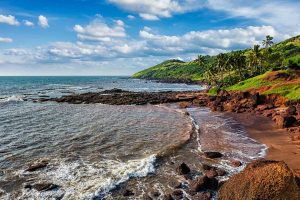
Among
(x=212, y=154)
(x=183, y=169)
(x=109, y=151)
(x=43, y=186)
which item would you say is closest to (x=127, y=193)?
(x=183, y=169)

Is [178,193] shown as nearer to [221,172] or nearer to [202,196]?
[202,196]

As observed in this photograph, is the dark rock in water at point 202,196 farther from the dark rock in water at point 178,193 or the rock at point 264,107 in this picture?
the rock at point 264,107

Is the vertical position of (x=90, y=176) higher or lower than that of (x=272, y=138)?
lower

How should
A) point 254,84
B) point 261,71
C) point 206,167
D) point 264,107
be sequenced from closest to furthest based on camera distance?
point 206,167 < point 264,107 < point 254,84 < point 261,71

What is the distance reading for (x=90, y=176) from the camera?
25500 millimetres

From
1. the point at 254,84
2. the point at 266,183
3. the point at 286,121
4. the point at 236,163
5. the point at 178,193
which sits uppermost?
the point at 254,84

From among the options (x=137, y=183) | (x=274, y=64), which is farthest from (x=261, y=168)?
(x=274, y=64)

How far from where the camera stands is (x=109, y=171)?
26.7 m

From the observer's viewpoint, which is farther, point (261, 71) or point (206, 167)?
point (261, 71)

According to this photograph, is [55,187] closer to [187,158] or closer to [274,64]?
[187,158]

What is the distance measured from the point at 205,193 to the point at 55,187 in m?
10.9

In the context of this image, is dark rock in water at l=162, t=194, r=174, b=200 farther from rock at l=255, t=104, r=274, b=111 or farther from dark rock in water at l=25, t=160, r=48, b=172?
rock at l=255, t=104, r=274, b=111

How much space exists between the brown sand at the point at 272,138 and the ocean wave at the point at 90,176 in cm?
1272

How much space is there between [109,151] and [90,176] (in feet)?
26.4
